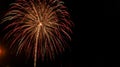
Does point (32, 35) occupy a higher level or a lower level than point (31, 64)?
higher

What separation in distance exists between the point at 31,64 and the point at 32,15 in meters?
13.5

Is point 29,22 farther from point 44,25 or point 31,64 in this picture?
point 31,64

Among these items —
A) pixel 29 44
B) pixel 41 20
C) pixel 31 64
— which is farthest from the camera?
pixel 31 64

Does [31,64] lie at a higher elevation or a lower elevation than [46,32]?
lower

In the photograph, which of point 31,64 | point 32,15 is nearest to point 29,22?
point 32,15

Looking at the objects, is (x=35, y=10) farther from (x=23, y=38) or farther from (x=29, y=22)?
(x=23, y=38)

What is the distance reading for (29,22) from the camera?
60.0ft

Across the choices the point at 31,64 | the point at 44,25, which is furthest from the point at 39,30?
the point at 31,64

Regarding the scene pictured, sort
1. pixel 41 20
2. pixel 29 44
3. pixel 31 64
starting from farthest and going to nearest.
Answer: pixel 31 64 < pixel 29 44 < pixel 41 20

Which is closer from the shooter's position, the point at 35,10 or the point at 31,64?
the point at 35,10

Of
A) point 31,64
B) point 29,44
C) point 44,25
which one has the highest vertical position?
point 44,25

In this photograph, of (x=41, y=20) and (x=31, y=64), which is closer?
(x=41, y=20)

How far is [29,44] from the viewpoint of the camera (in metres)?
19.3

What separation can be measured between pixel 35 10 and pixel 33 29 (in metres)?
1.13
